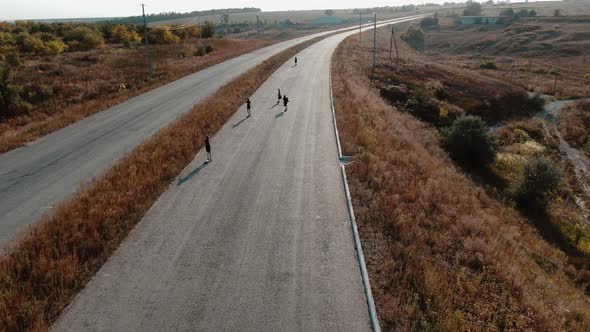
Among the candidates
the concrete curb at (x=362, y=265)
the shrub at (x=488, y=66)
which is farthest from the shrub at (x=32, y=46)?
the shrub at (x=488, y=66)

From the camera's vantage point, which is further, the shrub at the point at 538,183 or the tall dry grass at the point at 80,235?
the shrub at the point at 538,183

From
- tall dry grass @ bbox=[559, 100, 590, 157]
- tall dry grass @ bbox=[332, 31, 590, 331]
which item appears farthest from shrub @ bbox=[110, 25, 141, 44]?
tall dry grass @ bbox=[559, 100, 590, 157]

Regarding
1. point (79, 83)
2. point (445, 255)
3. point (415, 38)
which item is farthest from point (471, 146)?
point (415, 38)

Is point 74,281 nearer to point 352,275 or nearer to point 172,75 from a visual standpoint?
point 352,275

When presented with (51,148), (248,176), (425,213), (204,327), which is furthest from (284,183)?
(51,148)

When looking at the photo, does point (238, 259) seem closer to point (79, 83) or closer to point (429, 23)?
point (79, 83)

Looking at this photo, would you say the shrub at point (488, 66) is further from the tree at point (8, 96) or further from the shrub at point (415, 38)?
the tree at point (8, 96)
